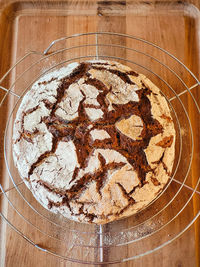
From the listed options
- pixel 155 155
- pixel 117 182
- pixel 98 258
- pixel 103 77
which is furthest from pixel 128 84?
pixel 98 258

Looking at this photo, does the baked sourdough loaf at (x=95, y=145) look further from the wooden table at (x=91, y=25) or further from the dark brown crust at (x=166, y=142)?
the wooden table at (x=91, y=25)

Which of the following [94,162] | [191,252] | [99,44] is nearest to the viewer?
[94,162]

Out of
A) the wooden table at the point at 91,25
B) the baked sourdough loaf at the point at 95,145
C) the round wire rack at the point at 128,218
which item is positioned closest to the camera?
the baked sourdough loaf at the point at 95,145

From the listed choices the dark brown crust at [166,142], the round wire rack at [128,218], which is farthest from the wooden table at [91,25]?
the dark brown crust at [166,142]

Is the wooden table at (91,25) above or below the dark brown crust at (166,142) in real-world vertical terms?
above

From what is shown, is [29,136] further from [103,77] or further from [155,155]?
[155,155]

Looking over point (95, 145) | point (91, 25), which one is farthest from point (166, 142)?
point (91, 25)
